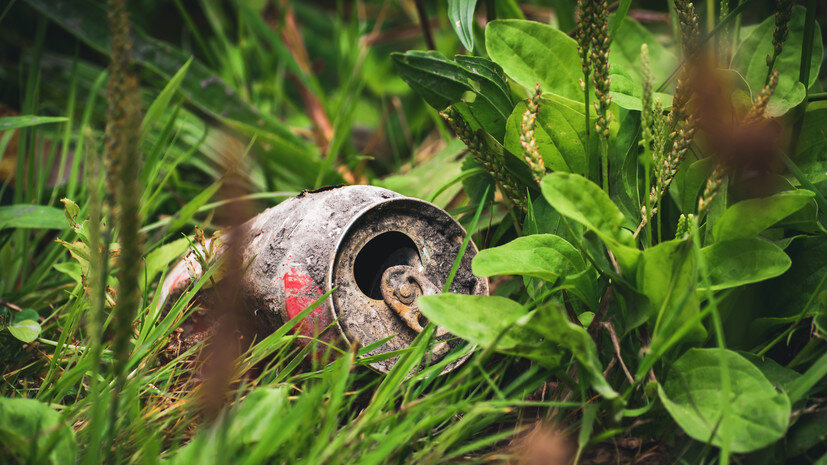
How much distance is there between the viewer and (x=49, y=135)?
2.00 meters

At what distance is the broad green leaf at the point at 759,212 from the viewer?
3.32 feet

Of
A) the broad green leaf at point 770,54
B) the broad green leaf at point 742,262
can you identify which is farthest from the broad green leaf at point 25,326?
the broad green leaf at point 770,54

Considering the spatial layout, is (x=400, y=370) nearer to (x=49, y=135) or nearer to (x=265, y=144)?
(x=265, y=144)

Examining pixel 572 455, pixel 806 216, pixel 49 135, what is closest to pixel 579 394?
pixel 572 455

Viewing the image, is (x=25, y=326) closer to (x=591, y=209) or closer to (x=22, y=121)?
(x=22, y=121)

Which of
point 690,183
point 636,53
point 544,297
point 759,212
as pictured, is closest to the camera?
point 759,212

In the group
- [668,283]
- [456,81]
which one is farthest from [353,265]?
[668,283]

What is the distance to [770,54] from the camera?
54.0 inches

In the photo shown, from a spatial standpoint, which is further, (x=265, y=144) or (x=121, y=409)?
(x=265, y=144)

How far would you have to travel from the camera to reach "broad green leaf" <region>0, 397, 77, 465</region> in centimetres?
84

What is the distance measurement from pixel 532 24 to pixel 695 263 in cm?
74

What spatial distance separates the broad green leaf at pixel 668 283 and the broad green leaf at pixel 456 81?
0.52 m

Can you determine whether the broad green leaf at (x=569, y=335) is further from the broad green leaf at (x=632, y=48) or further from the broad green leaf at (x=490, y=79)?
the broad green leaf at (x=632, y=48)

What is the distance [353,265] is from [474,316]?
0.34 metres
